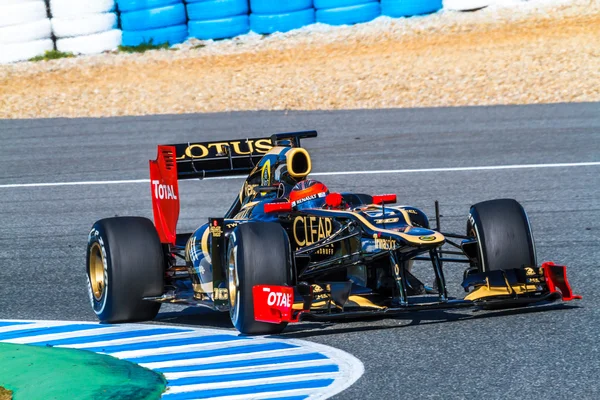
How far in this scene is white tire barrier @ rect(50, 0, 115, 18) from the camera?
73.5 feet

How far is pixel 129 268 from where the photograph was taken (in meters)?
8.09

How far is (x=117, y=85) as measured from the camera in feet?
70.4

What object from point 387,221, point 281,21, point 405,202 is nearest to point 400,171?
point 405,202

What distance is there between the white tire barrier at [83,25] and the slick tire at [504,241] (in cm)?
1651

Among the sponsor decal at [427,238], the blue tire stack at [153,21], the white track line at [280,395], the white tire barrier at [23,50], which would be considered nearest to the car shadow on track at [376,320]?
the sponsor decal at [427,238]

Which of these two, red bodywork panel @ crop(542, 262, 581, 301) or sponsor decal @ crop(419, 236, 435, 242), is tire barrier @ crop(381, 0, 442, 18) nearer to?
red bodywork panel @ crop(542, 262, 581, 301)

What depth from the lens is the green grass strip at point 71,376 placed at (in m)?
6.14

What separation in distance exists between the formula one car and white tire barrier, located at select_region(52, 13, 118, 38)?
14.6m

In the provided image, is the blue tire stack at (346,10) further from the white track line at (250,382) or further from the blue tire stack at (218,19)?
the white track line at (250,382)

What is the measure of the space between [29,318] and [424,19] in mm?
16297

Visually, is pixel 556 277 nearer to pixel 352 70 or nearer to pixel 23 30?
pixel 352 70

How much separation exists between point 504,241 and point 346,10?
53.5 ft

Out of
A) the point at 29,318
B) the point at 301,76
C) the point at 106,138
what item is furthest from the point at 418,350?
the point at 301,76

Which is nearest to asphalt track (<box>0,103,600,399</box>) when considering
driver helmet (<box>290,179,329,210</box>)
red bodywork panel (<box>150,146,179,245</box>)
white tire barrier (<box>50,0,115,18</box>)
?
red bodywork panel (<box>150,146,179,245</box>)
